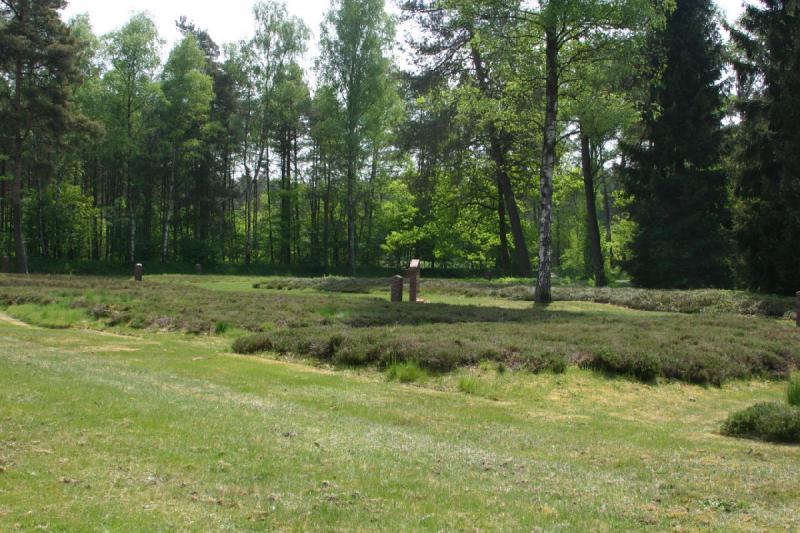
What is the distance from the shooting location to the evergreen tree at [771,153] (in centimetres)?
2559

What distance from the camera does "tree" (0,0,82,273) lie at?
35.4 metres

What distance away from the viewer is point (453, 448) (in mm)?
6742

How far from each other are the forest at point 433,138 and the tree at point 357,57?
0.16m

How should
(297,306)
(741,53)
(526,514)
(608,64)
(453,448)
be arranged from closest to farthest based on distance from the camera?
(526,514) → (453,448) → (297,306) → (608,64) → (741,53)

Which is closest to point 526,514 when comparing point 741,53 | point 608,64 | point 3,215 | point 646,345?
point 646,345

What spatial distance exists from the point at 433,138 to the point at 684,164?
14.6 metres

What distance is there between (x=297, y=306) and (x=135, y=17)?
1655 inches

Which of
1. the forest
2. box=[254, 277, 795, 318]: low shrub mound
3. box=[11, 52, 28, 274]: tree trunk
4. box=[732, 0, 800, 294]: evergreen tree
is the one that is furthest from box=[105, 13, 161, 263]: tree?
box=[732, 0, 800, 294]: evergreen tree

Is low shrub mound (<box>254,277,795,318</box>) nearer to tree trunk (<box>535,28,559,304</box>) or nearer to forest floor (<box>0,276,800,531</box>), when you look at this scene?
tree trunk (<box>535,28,559,304</box>)

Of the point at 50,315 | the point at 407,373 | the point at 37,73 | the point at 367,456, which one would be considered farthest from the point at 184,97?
the point at 367,456

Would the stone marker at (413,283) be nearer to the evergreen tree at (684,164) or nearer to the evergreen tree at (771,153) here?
the evergreen tree at (771,153)

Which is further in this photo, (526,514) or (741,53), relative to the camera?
(741,53)

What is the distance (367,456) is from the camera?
6152 millimetres

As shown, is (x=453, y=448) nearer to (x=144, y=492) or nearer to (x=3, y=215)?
(x=144, y=492)
